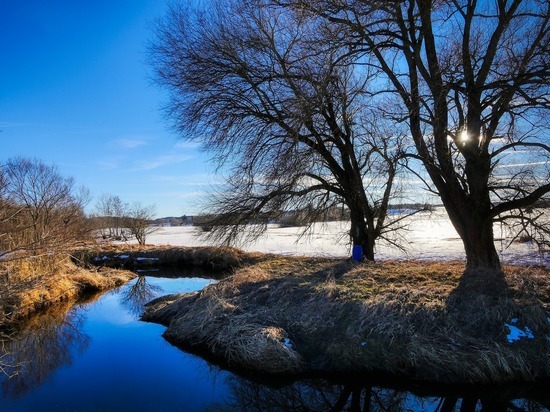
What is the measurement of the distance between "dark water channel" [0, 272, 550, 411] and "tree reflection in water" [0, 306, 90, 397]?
17 millimetres

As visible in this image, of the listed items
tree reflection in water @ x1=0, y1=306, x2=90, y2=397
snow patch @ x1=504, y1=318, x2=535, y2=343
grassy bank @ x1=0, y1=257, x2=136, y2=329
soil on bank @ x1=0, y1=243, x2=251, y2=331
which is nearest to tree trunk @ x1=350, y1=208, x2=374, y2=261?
soil on bank @ x1=0, y1=243, x2=251, y2=331

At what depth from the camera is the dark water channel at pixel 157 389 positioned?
5.41 meters

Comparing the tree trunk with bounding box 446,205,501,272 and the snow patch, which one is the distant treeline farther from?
the snow patch

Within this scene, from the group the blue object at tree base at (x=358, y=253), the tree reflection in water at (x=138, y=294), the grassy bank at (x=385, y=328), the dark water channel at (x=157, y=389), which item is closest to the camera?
the dark water channel at (x=157, y=389)

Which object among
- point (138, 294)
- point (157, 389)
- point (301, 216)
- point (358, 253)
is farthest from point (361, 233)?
point (157, 389)

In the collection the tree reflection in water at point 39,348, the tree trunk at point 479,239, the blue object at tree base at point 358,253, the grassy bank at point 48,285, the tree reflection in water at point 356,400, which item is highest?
the tree trunk at point 479,239

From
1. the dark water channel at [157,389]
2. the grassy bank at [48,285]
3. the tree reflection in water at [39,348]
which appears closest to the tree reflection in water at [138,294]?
the grassy bank at [48,285]

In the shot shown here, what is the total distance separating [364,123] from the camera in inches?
468

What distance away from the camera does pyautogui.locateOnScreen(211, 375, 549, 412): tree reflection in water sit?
5.25 metres

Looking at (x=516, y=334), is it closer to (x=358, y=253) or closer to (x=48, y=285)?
(x=358, y=253)

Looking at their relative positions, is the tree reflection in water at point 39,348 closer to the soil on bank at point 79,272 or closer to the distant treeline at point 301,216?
the soil on bank at point 79,272

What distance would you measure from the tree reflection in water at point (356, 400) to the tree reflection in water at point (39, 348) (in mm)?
3463

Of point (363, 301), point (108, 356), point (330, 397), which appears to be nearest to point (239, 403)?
point (330, 397)

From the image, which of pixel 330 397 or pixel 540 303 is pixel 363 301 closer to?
pixel 330 397
